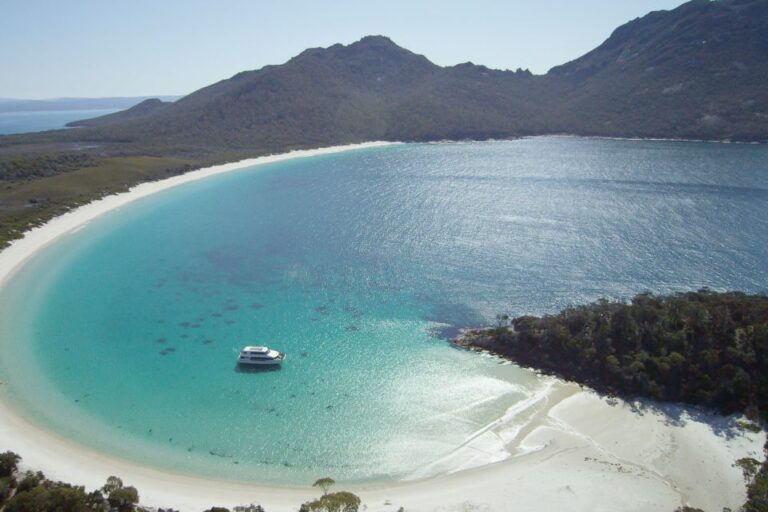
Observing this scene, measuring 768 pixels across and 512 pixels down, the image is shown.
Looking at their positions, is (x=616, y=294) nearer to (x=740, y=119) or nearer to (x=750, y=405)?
(x=750, y=405)

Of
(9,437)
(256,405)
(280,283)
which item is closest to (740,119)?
(280,283)

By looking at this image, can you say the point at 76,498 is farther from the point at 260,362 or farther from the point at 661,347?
the point at 661,347

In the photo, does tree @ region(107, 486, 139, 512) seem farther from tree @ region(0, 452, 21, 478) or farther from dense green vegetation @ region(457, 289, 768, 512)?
dense green vegetation @ region(457, 289, 768, 512)

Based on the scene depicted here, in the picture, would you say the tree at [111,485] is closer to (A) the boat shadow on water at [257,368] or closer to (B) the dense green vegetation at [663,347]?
(A) the boat shadow on water at [257,368]

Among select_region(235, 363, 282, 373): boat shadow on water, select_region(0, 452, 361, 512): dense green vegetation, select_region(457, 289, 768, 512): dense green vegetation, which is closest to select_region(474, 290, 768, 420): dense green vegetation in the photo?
select_region(457, 289, 768, 512): dense green vegetation

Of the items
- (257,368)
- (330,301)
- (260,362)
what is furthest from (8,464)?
(330,301)
